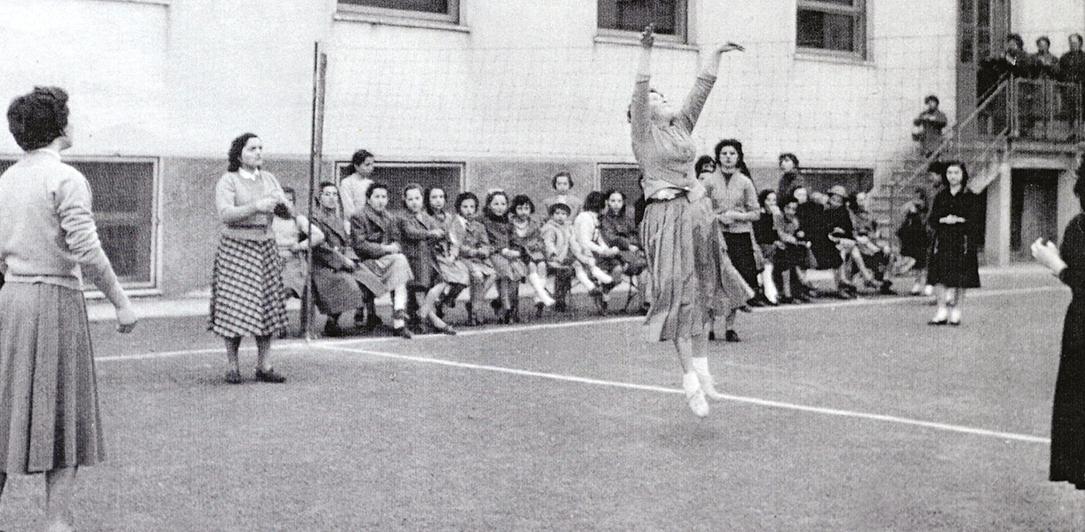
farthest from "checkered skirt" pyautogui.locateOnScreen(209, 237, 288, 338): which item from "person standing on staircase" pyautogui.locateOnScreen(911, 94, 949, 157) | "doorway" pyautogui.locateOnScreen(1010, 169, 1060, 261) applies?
"doorway" pyautogui.locateOnScreen(1010, 169, 1060, 261)

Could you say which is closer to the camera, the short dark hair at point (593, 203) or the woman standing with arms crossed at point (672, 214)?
the woman standing with arms crossed at point (672, 214)

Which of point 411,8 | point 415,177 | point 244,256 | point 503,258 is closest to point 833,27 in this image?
point 411,8

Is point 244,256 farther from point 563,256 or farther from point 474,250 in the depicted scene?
point 563,256

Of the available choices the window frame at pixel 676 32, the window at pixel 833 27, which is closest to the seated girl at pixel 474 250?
the window frame at pixel 676 32

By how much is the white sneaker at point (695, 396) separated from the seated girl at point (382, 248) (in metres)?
5.14

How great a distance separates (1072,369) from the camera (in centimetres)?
522

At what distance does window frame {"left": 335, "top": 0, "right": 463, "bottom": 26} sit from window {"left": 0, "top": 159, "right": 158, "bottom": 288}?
3132 millimetres

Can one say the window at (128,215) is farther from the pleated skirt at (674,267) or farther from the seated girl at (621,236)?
the pleated skirt at (674,267)

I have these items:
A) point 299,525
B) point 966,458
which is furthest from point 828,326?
point 299,525

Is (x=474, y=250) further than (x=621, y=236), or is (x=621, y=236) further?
(x=621, y=236)

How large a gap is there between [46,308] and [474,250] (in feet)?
28.2

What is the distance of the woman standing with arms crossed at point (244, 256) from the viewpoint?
9281 mm

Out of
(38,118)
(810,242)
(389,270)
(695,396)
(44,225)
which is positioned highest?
(38,118)

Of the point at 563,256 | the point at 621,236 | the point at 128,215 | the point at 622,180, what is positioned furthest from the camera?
the point at 622,180
